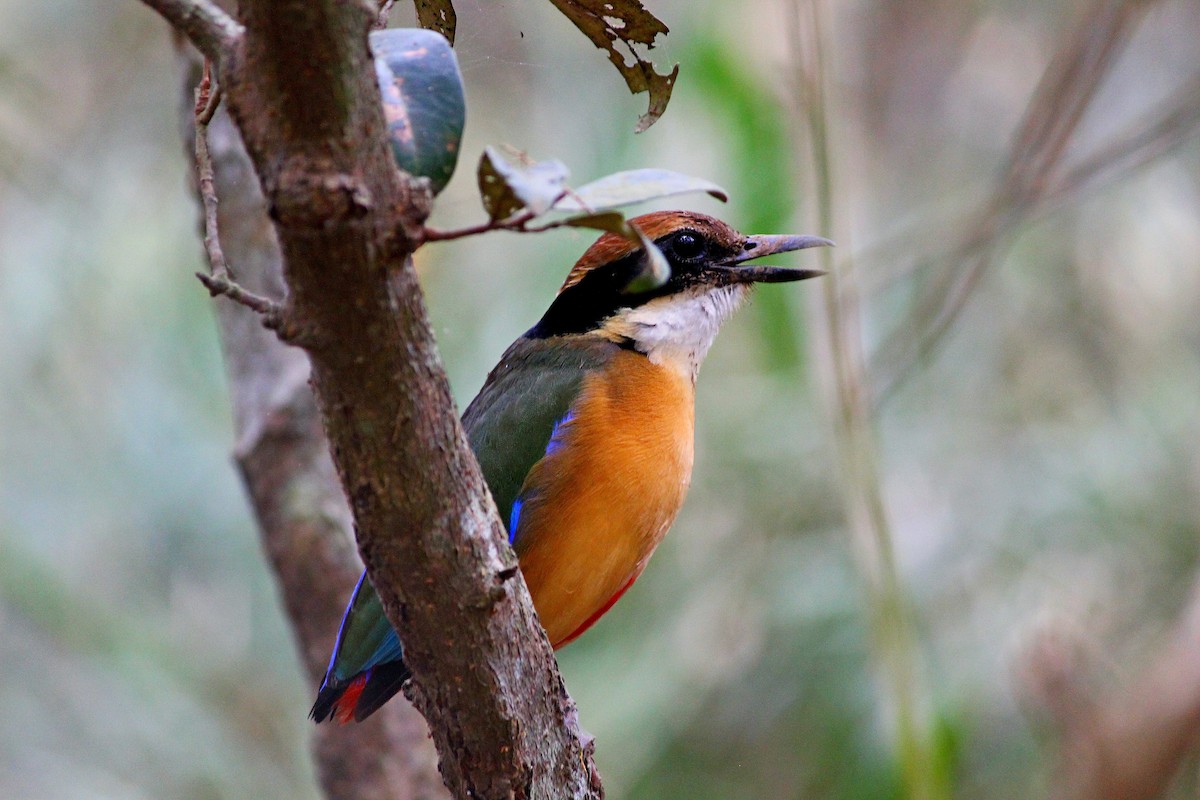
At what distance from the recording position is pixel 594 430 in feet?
10.6

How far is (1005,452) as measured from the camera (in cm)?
566

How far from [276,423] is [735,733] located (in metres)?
2.22

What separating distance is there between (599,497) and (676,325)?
621 mm

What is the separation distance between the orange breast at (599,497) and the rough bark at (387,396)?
0.69 metres

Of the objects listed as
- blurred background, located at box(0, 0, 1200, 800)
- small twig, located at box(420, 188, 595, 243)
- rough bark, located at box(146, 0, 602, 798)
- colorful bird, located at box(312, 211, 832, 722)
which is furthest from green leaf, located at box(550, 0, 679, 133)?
blurred background, located at box(0, 0, 1200, 800)

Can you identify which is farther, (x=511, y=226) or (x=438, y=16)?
(x=438, y=16)

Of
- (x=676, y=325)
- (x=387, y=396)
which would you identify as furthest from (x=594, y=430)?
(x=387, y=396)

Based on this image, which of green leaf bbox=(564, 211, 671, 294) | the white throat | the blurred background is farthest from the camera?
the blurred background

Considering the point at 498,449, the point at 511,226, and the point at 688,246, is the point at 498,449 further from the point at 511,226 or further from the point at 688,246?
the point at 511,226

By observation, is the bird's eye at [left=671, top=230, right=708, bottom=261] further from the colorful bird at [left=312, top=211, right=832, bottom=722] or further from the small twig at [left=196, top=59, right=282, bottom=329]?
the small twig at [left=196, top=59, right=282, bottom=329]

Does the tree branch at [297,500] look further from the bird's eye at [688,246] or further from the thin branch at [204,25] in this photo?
the thin branch at [204,25]

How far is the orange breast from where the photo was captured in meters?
3.16

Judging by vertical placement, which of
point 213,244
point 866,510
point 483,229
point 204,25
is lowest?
point 866,510

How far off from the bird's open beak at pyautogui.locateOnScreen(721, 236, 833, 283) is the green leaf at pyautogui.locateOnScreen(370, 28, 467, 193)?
1.85 metres
